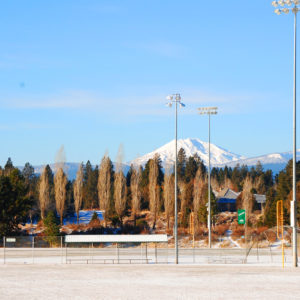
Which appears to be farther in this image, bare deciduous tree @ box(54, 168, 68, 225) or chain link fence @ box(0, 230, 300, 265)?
bare deciduous tree @ box(54, 168, 68, 225)

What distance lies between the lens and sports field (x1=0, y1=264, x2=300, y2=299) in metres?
23.4

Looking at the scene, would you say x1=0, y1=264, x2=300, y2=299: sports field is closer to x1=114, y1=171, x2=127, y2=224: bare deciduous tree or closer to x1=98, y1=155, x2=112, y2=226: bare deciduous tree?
x1=114, y1=171, x2=127, y2=224: bare deciduous tree

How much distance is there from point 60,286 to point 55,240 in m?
36.5

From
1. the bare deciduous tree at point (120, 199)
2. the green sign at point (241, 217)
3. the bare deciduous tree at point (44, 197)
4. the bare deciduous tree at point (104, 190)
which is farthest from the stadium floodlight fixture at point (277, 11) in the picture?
the bare deciduous tree at point (44, 197)

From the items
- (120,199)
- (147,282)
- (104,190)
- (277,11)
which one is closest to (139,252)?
(147,282)

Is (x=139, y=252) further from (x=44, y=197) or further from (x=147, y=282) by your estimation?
(x=44, y=197)

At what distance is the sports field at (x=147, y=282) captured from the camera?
23391 millimetres

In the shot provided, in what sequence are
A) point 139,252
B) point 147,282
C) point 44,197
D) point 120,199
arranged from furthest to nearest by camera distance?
point 44,197, point 120,199, point 139,252, point 147,282

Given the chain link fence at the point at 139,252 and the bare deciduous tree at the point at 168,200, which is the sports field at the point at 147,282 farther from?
the bare deciduous tree at the point at 168,200

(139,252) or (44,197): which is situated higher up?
(44,197)

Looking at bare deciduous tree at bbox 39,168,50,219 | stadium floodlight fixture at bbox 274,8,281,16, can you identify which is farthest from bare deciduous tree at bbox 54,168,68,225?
stadium floodlight fixture at bbox 274,8,281,16

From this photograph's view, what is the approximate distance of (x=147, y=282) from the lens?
27984 millimetres

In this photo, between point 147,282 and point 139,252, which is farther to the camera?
point 139,252

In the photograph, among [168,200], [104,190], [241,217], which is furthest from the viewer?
[104,190]
